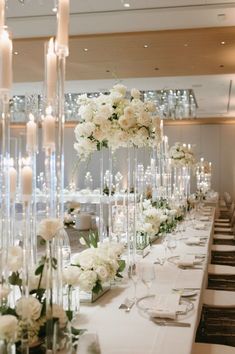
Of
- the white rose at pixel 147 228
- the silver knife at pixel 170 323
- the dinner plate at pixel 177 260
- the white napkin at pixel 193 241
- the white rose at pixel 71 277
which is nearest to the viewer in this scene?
the white rose at pixel 71 277

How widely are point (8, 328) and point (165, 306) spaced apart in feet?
3.69

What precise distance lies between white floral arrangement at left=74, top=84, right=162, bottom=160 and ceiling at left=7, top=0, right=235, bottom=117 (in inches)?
136

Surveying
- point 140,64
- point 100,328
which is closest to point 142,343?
point 100,328

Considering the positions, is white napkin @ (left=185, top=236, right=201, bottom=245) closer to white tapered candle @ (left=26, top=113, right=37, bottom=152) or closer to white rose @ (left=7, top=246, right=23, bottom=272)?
white tapered candle @ (left=26, top=113, right=37, bottom=152)

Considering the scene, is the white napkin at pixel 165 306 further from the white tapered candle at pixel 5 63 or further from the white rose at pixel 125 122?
the white tapered candle at pixel 5 63

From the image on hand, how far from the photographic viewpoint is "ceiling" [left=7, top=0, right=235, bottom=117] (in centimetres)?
646

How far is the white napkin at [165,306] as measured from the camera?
2.25m

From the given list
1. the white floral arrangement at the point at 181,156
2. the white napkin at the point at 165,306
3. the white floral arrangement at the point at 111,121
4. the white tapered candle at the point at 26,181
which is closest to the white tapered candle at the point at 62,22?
the white tapered candle at the point at 26,181

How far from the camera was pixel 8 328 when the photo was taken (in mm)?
1441

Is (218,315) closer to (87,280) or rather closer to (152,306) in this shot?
(152,306)

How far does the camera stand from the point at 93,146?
320 centimetres

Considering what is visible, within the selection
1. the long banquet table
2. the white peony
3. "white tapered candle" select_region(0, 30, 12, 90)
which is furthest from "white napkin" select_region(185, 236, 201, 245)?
"white tapered candle" select_region(0, 30, 12, 90)

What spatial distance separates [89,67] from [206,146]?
30.0 ft

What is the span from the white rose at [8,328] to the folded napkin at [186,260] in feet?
7.36
